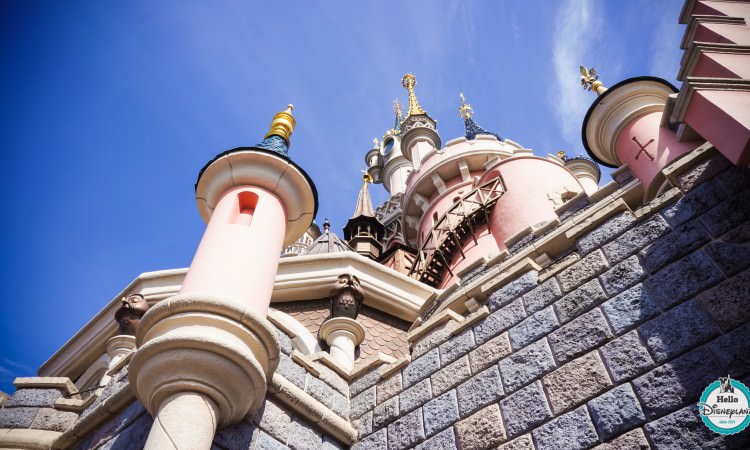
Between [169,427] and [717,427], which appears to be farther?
[169,427]

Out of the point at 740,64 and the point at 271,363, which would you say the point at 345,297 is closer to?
the point at 271,363

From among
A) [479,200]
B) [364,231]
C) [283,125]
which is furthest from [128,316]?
[364,231]

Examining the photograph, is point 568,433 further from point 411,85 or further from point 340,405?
point 411,85

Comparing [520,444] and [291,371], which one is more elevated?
[291,371]

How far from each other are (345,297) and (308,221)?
1890 mm

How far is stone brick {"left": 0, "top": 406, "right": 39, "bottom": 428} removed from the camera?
16.7ft

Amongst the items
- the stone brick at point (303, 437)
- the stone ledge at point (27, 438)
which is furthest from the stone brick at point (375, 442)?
the stone ledge at point (27, 438)

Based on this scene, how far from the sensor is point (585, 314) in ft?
12.7

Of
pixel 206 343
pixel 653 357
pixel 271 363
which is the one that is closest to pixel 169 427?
pixel 206 343

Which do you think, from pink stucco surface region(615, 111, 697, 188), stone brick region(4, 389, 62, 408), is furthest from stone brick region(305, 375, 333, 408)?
pink stucco surface region(615, 111, 697, 188)

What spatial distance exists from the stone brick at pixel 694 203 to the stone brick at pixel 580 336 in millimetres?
907

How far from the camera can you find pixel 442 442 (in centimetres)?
401

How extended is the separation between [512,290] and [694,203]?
1624mm

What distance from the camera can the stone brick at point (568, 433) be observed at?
3.23 metres
